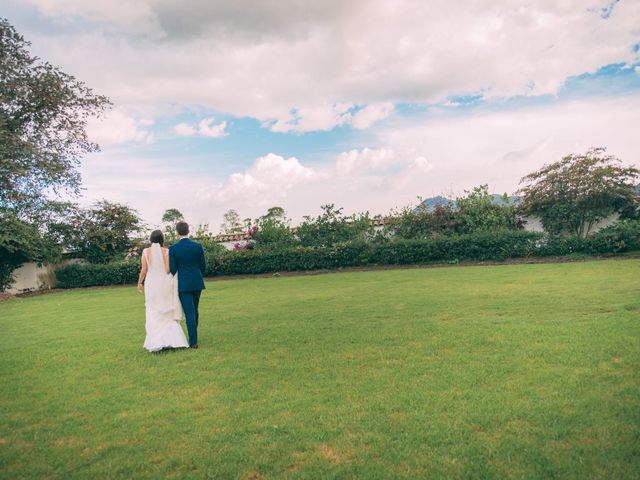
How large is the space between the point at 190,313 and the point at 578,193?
2464 cm

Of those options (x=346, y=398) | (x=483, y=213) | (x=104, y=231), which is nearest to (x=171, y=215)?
(x=104, y=231)

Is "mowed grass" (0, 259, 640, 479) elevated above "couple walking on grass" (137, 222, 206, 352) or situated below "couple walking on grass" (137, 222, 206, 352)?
below

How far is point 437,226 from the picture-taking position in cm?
2755

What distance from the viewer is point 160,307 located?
809cm

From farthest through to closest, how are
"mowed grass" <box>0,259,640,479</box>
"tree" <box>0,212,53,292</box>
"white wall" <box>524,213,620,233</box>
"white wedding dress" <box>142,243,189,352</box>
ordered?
"white wall" <box>524,213,620,233</box> → "tree" <box>0,212,53,292</box> → "white wedding dress" <box>142,243,189,352</box> → "mowed grass" <box>0,259,640,479</box>

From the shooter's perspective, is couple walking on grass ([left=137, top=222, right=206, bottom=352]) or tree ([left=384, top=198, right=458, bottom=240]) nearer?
couple walking on grass ([left=137, top=222, right=206, bottom=352])

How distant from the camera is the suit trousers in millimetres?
8047

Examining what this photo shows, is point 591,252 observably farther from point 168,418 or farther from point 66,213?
point 66,213

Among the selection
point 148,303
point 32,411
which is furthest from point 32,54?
point 32,411

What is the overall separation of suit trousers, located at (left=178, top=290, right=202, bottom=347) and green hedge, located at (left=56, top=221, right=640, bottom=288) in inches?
684

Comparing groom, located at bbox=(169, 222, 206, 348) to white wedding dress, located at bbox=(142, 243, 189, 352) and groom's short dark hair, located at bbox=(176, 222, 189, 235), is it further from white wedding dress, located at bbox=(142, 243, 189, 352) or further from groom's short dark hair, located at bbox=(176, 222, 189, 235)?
white wedding dress, located at bbox=(142, 243, 189, 352)

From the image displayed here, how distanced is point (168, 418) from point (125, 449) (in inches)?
27.6

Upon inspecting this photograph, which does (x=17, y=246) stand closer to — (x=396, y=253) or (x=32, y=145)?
(x=32, y=145)

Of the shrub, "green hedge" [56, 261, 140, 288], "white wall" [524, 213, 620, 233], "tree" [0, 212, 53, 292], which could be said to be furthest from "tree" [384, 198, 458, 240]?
"tree" [0, 212, 53, 292]
